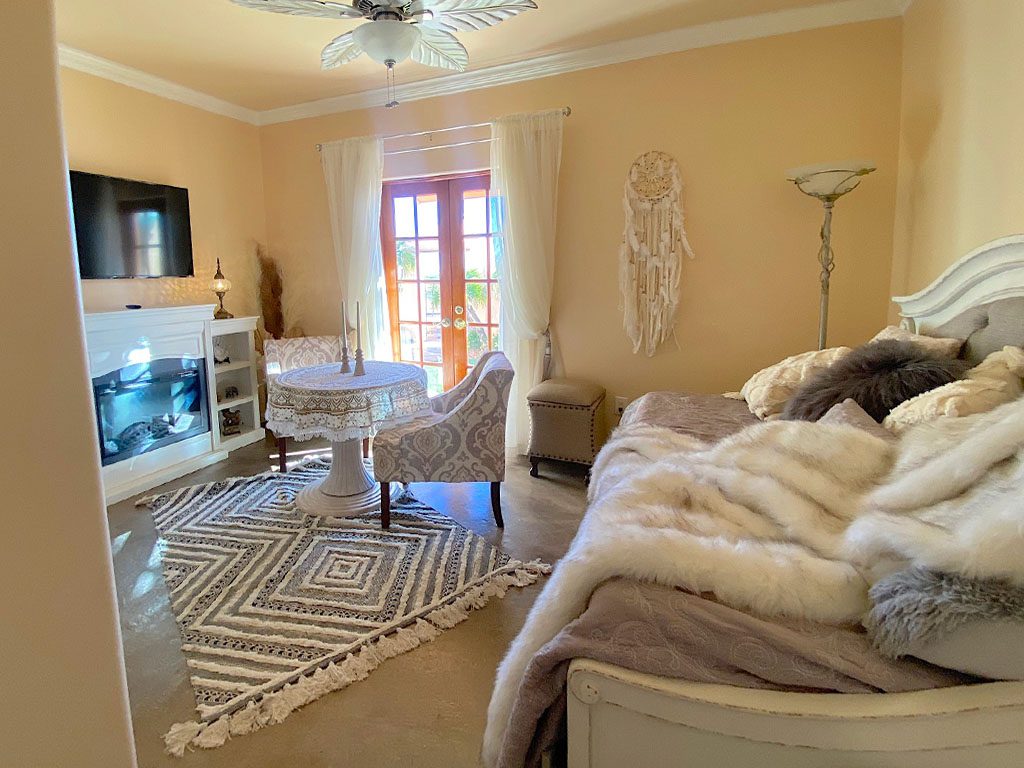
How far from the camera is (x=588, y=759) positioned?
1.07 m

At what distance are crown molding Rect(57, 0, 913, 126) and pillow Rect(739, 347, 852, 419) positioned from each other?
6.56 ft

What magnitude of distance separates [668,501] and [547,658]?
1.79 ft

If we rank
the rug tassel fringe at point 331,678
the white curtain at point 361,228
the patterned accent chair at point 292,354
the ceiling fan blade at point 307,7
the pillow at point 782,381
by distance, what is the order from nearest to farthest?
1. the rug tassel fringe at point 331,678
2. the ceiling fan blade at point 307,7
3. the pillow at point 782,381
4. the patterned accent chair at point 292,354
5. the white curtain at point 361,228

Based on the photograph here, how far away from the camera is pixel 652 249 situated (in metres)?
3.67

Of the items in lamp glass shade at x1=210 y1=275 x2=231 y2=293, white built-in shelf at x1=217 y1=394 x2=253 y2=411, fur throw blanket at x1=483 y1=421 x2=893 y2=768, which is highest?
lamp glass shade at x1=210 y1=275 x2=231 y2=293

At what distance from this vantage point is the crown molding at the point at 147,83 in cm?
352

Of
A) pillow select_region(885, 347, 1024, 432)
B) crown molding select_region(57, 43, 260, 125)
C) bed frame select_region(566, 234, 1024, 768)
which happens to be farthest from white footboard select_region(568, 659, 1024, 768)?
crown molding select_region(57, 43, 260, 125)

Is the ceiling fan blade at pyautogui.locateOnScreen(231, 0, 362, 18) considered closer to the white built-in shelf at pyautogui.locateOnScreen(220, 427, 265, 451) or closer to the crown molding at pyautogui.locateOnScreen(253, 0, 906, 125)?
the crown molding at pyautogui.locateOnScreen(253, 0, 906, 125)

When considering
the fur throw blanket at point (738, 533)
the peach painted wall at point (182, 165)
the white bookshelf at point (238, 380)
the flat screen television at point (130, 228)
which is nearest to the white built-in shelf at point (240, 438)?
the white bookshelf at point (238, 380)

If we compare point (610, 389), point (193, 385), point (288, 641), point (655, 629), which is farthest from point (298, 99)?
point (655, 629)

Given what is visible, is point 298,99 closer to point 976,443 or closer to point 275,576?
point 275,576

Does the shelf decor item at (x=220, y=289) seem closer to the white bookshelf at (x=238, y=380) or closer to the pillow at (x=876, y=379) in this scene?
the white bookshelf at (x=238, y=380)

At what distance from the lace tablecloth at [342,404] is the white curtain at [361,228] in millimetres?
1669

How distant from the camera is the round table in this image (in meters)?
2.71
